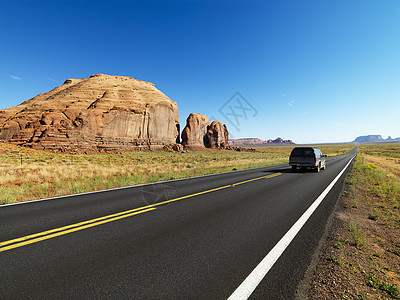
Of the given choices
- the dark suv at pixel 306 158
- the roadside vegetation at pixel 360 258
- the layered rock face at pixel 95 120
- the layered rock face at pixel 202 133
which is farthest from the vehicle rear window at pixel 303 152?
the layered rock face at pixel 202 133

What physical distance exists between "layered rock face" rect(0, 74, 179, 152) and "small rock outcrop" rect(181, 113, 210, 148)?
9153mm

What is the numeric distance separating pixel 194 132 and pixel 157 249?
281 feet

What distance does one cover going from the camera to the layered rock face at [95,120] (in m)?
46.9

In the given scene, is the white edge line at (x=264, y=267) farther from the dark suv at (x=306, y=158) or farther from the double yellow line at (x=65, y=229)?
the dark suv at (x=306, y=158)

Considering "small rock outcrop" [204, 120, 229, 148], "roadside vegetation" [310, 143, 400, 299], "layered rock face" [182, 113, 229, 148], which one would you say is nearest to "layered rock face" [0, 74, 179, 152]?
"layered rock face" [182, 113, 229, 148]

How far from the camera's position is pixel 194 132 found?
290ft

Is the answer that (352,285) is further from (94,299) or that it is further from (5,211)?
(5,211)

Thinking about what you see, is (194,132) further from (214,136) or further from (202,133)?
(214,136)

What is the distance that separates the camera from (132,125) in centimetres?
6072

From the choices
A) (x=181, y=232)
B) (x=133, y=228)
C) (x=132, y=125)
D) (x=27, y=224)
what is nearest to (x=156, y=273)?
(x=181, y=232)

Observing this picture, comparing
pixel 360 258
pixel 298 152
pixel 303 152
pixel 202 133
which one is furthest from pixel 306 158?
pixel 202 133

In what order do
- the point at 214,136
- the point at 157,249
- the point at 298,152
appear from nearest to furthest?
the point at 157,249 < the point at 298,152 < the point at 214,136

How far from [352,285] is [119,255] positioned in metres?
3.42

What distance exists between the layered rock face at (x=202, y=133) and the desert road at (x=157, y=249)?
7886cm
